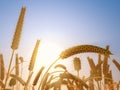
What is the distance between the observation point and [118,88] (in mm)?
5938

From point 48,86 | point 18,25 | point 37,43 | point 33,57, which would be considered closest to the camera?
point 48,86

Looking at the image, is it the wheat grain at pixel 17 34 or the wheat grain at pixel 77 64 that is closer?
the wheat grain at pixel 17 34

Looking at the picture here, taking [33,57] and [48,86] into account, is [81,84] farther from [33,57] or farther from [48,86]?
[33,57]

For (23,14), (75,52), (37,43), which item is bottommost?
(75,52)

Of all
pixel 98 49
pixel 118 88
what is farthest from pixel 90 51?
pixel 118 88

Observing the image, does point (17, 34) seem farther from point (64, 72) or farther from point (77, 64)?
point (77, 64)

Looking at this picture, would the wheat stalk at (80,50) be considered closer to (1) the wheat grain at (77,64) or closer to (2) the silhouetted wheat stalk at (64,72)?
(2) the silhouetted wheat stalk at (64,72)

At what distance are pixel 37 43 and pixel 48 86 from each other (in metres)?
1.71

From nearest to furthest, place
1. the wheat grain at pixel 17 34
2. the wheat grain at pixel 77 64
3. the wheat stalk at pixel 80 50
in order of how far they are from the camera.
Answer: the wheat stalk at pixel 80 50, the wheat grain at pixel 17 34, the wheat grain at pixel 77 64

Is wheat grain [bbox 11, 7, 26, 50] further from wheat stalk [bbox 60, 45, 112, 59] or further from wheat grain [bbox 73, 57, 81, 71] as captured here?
wheat grain [bbox 73, 57, 81, 71]

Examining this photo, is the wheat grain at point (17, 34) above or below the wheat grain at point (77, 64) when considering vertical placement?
above

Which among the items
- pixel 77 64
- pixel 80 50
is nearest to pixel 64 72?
pixel 80 50

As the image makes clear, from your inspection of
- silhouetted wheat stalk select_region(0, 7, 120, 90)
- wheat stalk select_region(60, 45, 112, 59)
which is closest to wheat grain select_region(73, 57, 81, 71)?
silhouetted wheat stalk select_region(0, 7, 120, 90)

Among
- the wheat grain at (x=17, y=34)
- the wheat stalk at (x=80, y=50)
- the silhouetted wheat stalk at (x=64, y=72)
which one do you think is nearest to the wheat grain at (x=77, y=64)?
the silhouetted wheat stalk at (x=64, y=72)
